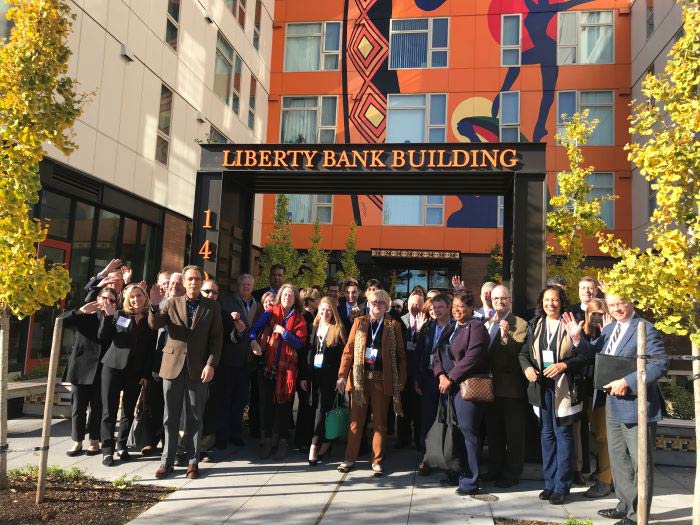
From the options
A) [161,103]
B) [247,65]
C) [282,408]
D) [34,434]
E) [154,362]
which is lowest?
[34,434]

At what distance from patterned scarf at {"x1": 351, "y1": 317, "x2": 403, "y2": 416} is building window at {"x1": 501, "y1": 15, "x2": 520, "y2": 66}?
61.1ft

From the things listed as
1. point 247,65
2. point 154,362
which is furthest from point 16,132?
point 247,65

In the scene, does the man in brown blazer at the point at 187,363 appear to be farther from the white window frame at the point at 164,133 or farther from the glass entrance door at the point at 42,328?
the white window frame at the point at 164,133

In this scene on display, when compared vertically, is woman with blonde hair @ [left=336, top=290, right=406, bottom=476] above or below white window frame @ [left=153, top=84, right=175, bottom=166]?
below

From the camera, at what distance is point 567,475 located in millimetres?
4906

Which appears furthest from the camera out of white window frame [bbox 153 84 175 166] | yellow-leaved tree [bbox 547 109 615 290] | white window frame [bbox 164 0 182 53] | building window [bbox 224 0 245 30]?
building window [bbox 224 0 245 30]

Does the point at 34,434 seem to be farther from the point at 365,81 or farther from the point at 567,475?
the point at 365,81

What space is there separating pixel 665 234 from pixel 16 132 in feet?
17.3

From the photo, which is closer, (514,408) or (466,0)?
(514,408)

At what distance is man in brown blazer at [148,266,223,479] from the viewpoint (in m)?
Result: 5.41

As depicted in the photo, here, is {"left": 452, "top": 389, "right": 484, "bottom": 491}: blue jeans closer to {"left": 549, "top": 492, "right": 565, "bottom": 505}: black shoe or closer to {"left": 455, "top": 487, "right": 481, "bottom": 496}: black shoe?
{"left": 455, "top": 487, "right": 481, "bottom": 496}: black shoe

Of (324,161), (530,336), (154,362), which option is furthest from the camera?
(324,161)

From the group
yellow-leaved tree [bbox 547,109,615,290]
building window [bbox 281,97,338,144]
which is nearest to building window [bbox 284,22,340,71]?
building window [bbox 281,97,338,144]

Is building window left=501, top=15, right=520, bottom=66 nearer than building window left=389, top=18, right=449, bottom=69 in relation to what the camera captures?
Yes
